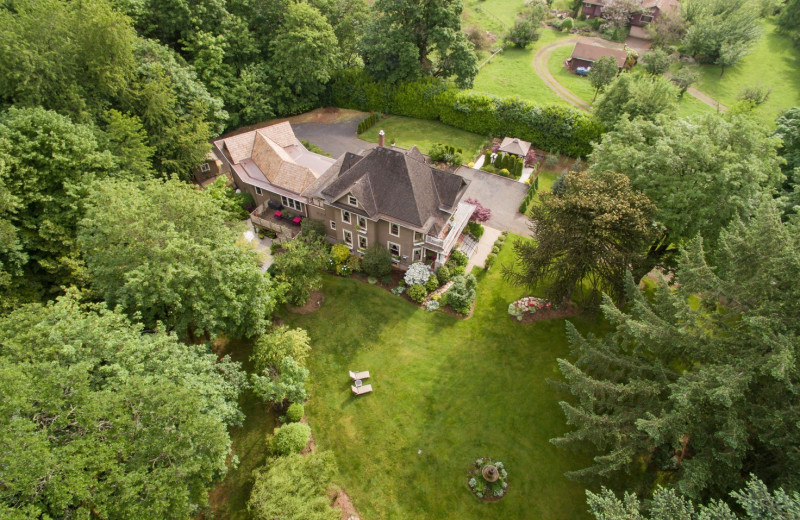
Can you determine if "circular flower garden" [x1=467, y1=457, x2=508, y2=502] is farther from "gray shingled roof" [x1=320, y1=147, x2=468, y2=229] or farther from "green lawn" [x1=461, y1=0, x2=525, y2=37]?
"green lawn" [x1=461, y1=0, x2=525, y2=37]

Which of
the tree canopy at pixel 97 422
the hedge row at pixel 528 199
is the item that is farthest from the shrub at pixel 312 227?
the hedge row at pixel 528 199

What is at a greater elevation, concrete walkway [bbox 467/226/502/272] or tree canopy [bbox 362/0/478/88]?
tree canopy [bbox 362/0/478/88]

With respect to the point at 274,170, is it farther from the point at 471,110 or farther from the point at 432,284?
the point at 471,110

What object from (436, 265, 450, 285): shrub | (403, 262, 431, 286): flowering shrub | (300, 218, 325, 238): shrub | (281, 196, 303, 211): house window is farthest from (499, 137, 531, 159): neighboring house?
(281, 196, 303, 211): house window

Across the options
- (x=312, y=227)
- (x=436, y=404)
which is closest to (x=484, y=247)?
(x=312, y=227)

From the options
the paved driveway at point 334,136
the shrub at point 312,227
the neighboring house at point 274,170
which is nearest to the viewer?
the shrub at point 312,227

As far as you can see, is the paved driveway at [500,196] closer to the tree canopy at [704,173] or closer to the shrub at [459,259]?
the shrub at [459,259]
